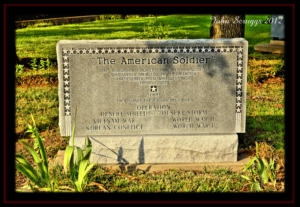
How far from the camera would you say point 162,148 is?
502 centimetres

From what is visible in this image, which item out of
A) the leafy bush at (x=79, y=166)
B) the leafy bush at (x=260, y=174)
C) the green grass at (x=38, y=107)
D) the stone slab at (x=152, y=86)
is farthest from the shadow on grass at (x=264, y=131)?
the green grass at (x=38, y=107)

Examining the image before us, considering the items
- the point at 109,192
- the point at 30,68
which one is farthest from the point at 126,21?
the point at 109,192

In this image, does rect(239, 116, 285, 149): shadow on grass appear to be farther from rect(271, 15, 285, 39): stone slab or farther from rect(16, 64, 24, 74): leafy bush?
rect(271, 15, 285, 39): stone slab

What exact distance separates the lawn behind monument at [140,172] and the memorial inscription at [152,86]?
1.97 feet

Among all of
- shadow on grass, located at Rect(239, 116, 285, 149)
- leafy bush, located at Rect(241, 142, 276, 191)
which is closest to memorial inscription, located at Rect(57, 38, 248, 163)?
leafy bush, located at Rect(241, 142, 276, 191)

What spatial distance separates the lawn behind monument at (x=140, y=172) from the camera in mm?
4492

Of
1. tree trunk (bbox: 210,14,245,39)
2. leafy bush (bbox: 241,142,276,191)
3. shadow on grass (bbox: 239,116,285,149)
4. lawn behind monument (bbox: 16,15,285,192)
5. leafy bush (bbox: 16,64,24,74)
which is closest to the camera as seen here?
leafy bush (bbox: 241,142,276,191)

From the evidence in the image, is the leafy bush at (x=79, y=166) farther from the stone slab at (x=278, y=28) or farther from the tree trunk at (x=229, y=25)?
the stone slab at (x=278, y=28)

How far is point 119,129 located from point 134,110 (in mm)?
319

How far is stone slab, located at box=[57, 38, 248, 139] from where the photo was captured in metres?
4.80

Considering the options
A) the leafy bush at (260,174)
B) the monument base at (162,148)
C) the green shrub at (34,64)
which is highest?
the green shrub at (34,64)

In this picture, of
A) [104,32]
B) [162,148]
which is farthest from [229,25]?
[104,32]

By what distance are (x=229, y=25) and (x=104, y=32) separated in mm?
6867

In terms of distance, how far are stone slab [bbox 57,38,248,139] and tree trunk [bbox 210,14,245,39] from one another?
305 cm
